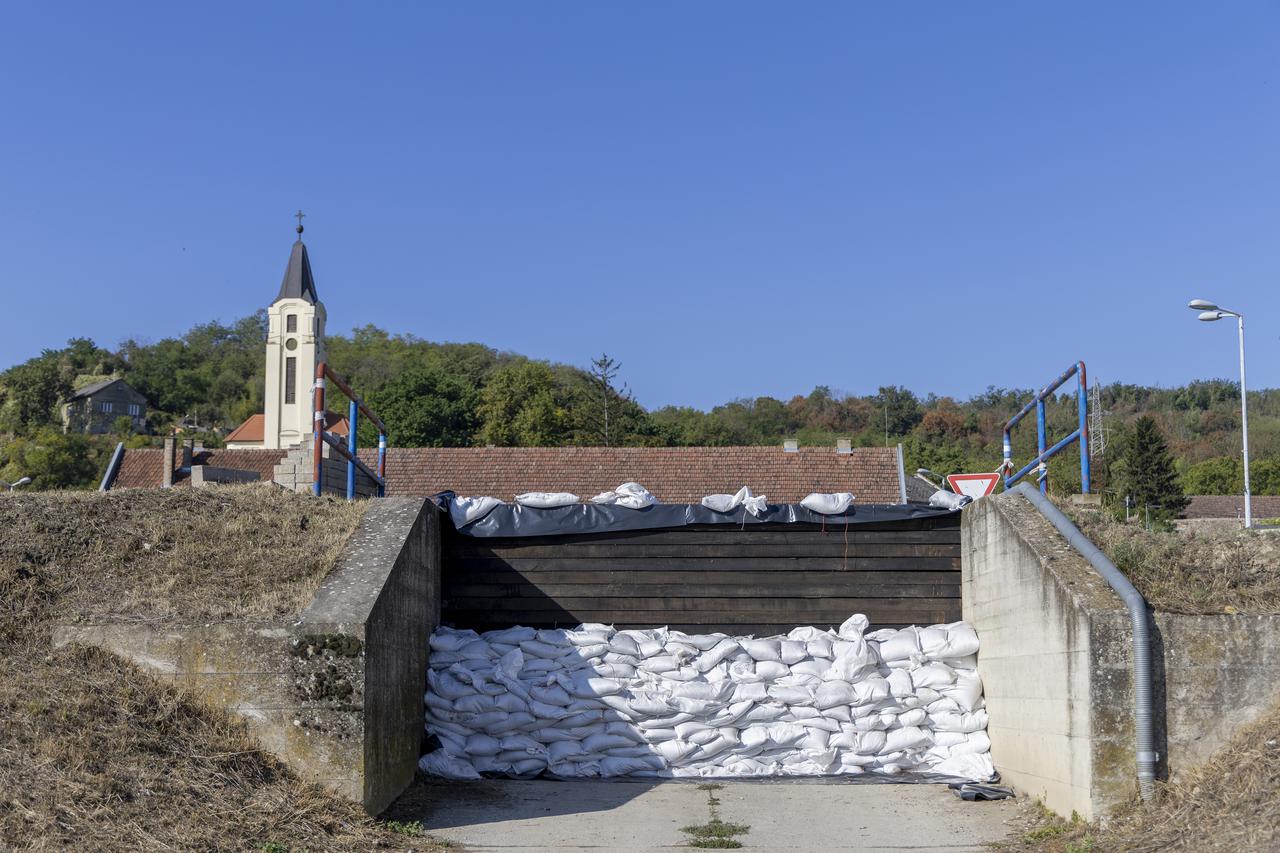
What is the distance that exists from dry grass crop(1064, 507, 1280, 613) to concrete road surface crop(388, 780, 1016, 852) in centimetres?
185

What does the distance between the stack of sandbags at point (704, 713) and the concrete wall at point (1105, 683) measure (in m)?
1.08

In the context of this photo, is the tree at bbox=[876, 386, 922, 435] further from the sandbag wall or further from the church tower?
the sandbag wall

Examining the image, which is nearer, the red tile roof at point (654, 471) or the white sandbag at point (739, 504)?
the white sandbag at point (739, 504)

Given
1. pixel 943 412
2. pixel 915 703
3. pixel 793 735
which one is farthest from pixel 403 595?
pixel 943 412

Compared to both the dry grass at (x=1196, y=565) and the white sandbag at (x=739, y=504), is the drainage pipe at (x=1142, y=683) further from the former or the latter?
the white sandbag at (x=739, y=504)

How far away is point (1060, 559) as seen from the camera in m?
8.31

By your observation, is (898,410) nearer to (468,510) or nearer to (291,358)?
(291,358)

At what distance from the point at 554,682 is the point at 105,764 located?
3.81 m

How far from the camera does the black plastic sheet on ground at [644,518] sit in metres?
10.5

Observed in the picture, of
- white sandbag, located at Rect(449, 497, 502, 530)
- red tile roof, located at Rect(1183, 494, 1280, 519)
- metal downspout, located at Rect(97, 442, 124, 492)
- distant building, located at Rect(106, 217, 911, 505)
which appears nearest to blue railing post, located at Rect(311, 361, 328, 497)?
white sandbag, located at Rect(449, 497, 502, 530)

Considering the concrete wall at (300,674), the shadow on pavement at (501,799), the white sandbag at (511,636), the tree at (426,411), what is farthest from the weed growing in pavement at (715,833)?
the tree at (426,411)

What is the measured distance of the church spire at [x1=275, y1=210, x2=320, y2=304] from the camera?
5909 centimetres

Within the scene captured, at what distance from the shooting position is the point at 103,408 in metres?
104

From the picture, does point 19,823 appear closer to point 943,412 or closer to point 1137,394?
point 943,412
